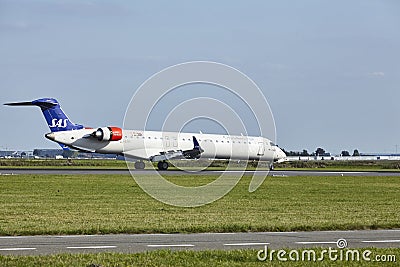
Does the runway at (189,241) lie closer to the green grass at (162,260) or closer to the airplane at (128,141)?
the green grass at (162,260)

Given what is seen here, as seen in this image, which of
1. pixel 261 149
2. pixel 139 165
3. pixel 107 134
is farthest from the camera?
pixel 261 149

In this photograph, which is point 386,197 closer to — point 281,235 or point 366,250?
point 281,235

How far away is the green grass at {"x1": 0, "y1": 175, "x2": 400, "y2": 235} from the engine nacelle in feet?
97.4

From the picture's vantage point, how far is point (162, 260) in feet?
46.5

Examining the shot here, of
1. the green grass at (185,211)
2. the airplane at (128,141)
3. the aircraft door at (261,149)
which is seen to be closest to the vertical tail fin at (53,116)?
the airplane at (128,141)

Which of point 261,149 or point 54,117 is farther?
point 261,149

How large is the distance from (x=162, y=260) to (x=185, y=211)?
44.1 feet

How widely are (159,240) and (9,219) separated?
22.3 feet

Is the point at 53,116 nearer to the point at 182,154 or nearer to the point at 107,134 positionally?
the point at 107,134

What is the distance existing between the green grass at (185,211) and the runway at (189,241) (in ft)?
3.67

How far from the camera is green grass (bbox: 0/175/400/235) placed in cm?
2108

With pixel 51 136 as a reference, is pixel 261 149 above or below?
below

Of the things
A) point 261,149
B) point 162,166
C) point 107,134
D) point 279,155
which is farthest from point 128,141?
point 279,155

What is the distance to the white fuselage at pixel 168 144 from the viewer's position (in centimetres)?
7162
